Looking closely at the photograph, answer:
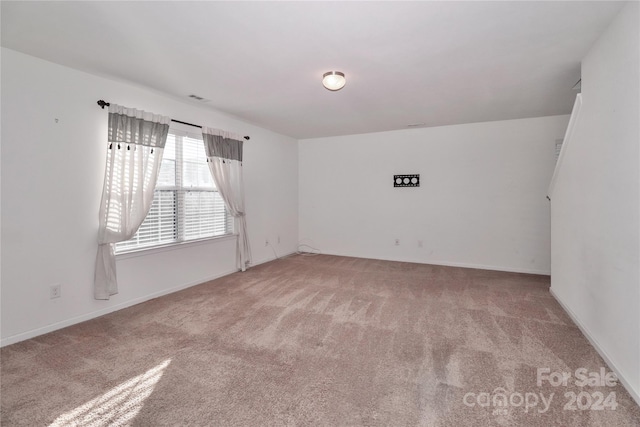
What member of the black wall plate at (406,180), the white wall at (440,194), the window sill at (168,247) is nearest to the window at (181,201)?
the window sill at (168,247)

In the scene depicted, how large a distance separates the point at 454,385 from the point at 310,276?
2.82 m

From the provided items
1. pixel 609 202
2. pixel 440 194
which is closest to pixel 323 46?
pixel 609 202

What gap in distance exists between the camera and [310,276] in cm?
452

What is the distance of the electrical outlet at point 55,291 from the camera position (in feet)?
8.83

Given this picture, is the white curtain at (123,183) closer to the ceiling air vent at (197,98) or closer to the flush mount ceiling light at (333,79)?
the ceiling air vent at (197,98)

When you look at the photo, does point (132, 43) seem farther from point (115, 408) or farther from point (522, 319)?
point (522, 319)

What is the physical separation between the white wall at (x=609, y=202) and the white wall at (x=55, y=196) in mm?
4309

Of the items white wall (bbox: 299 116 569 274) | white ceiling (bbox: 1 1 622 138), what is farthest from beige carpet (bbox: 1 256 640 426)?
white ceiling (bbox: 1 1 622 138)

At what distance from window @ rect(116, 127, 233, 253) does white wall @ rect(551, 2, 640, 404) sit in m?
4.30

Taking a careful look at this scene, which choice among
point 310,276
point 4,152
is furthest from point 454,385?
point 4,152

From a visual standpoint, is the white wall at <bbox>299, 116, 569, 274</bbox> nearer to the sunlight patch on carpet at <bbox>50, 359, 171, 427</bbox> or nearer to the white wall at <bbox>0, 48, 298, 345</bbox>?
the white wall at <bbox>0, 48, 298, 345</bbox>

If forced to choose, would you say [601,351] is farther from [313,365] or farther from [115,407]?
[115,407]

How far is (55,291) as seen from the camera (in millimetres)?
2719

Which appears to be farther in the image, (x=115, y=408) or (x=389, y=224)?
(x=389, y=224)
